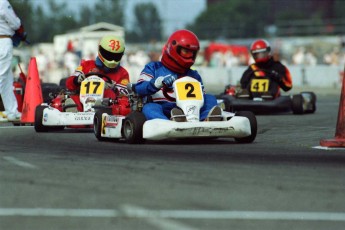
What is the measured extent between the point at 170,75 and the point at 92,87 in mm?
2610

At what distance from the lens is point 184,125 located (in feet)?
33.0

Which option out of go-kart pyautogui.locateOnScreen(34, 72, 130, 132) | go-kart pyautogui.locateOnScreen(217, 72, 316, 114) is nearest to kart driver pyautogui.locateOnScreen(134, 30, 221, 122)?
go-kart pyautogui.locateOnScreen(34, 72, 130, 132)

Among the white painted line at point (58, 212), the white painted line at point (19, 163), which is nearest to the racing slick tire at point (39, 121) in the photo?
the white painted line at point (19, 163)

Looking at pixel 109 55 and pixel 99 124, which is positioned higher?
pixel 109 55

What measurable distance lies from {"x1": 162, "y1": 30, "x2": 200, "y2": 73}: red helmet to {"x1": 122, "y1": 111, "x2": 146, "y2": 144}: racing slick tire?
3.06 feet

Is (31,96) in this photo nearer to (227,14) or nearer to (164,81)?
(164,81)

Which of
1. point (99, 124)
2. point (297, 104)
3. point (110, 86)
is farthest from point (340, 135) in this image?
point (297, 104)

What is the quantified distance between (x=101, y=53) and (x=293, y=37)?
5468cm

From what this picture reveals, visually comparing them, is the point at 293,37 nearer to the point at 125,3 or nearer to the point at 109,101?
the point at 125,3

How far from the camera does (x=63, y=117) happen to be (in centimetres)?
1245

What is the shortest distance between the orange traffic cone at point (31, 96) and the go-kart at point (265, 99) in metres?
3.74

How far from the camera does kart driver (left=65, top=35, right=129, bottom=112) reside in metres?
13.2

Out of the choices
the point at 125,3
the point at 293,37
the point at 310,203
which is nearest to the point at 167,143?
the point at 310,203

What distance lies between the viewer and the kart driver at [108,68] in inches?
520
